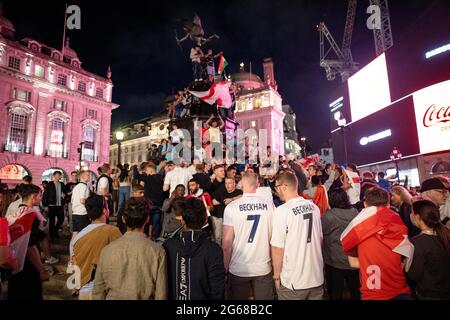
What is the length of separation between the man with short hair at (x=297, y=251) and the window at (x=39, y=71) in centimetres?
4694

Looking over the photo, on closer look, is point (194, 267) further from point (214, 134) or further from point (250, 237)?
point (214, 134)

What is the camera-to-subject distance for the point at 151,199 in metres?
7.38

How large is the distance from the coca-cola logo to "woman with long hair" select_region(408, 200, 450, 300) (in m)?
30.1

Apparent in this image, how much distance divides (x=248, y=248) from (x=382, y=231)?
5.52 feet

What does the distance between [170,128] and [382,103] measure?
32691mm

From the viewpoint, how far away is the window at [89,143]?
43.8 meters

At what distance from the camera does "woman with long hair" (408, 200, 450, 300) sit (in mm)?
3049

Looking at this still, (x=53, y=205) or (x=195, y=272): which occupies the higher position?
(x=53, y=205)

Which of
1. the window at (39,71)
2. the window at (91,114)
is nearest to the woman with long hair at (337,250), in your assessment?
the window at (39,71)

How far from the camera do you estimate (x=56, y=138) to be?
4034 centimetres

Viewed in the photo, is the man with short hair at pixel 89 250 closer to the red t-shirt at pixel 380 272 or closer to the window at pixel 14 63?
the red t-shirt at pixel 380 272

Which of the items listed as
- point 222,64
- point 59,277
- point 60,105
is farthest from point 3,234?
point 60,105
